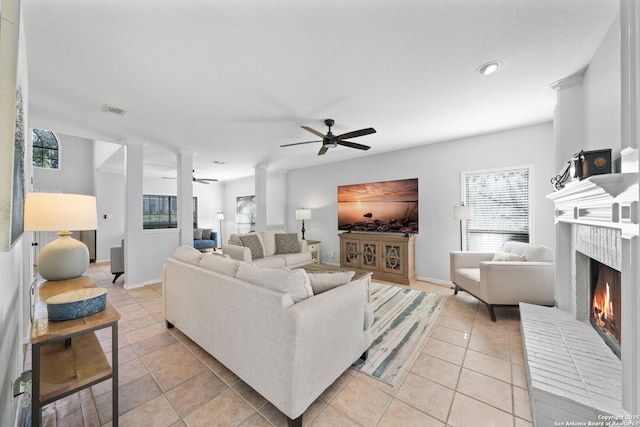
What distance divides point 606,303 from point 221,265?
297 cm

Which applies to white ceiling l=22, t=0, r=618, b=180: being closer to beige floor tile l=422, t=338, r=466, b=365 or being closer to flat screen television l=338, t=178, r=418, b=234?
flat screen television l=338, t=178, r=418, b=234

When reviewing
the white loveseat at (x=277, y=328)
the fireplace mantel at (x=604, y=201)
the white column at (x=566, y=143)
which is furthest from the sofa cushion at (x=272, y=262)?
the fireplace mantel at (x=604, y=201)

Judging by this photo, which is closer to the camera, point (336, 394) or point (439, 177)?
point (336, 394)

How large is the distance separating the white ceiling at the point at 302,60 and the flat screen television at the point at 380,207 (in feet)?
4.93

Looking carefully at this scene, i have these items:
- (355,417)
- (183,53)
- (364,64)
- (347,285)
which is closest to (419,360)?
(355,417)

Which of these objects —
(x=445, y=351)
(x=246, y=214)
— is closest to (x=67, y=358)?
(x=445, y=351)

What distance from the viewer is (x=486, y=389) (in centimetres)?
175

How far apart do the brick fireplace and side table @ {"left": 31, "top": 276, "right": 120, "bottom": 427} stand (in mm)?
2417

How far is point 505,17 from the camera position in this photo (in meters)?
1.54

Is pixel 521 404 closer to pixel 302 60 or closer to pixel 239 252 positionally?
pixel 302 60

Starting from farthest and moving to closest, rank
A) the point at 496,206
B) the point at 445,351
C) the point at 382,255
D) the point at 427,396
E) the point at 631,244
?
the point at 382,255, the point at 496,206, the point at 445,351, the point at 427,396, the point at 631,244

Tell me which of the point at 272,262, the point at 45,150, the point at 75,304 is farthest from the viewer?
the point at 45,150

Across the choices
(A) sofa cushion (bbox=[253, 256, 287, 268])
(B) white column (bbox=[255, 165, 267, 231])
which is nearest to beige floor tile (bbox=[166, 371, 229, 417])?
(A) sofa cushion (bbox=[253, 256, 287, 268])

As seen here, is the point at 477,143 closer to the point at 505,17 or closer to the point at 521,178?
the point at 521,178
